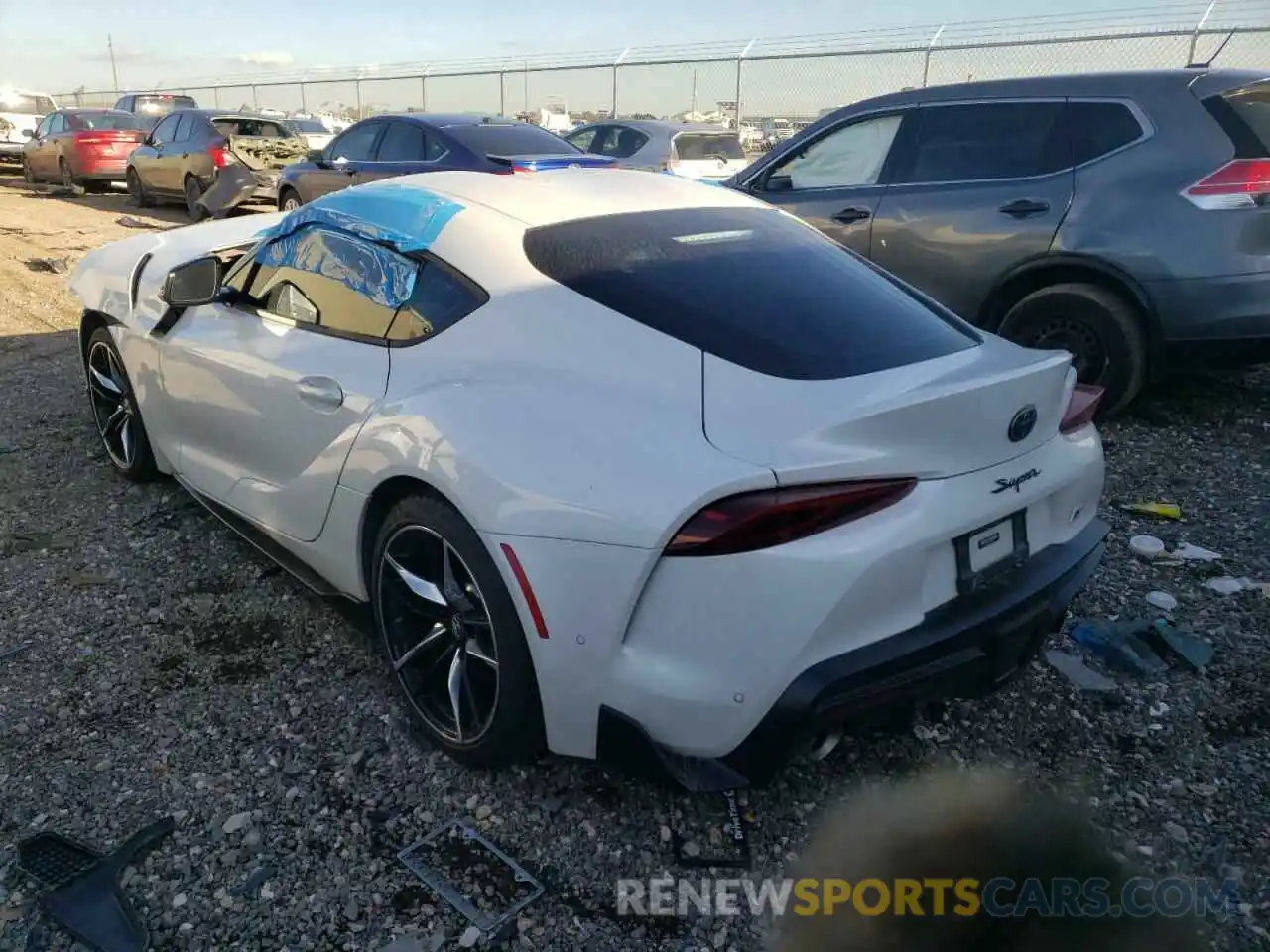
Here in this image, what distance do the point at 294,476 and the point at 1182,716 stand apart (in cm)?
283

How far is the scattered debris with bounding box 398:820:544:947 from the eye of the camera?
225cm

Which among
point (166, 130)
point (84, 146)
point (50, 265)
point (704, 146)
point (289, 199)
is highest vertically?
point (704, 146)

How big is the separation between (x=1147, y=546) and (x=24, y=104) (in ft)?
84.8

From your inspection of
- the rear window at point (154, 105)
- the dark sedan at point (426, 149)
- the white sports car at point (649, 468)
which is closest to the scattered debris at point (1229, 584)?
the white sports car at point (649, 468)

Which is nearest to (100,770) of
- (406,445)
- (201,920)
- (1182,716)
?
(201,920)

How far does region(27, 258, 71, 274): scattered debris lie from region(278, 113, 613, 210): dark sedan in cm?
259

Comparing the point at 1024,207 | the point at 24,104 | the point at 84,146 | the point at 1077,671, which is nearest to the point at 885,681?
the point at 1077,671

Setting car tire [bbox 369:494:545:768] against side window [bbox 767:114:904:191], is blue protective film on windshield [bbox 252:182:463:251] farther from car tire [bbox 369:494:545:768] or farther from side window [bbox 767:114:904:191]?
side window [bbox 767:114:904:191]

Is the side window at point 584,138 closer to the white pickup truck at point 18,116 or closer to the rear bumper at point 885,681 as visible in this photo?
the rear bumper at point 885,681

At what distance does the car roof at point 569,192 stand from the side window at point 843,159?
10.4 ft

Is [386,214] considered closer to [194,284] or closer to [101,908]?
[194,284]

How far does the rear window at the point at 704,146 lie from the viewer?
1288 cm

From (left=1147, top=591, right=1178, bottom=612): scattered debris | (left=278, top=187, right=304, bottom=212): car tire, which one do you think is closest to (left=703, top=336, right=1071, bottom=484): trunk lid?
(left=1147, top=591, right=1178, bottom=612): scattered debris

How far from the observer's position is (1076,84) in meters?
5.48
